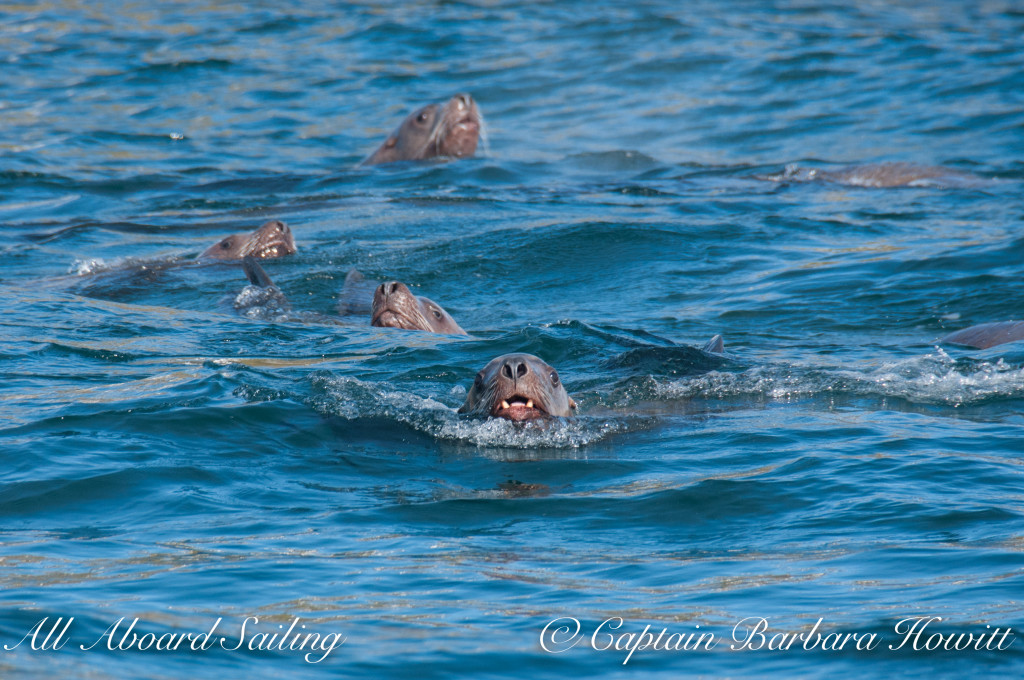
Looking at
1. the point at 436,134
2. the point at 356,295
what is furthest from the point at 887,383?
the point at 436,134

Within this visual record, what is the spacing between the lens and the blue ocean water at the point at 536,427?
14.0ft

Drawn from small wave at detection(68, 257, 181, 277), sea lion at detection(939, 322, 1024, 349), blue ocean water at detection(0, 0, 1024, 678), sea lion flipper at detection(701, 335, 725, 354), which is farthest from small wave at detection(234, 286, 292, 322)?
sea lion at detection(939, 322, 1024, 349)

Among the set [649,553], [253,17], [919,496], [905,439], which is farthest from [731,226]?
[253,17]

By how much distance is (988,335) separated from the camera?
882cm

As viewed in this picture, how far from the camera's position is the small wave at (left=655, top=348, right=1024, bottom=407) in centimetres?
758

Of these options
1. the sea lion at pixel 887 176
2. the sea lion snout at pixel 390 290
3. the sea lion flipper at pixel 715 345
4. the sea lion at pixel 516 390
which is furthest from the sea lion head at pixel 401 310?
the sea lion at pixel 887 176

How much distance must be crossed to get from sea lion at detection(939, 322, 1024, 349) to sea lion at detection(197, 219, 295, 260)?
18.9 feet

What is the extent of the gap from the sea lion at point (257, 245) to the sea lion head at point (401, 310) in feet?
9.44

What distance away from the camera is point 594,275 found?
38.7ft

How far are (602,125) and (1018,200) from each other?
7533mm

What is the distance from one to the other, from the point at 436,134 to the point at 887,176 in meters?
5.40

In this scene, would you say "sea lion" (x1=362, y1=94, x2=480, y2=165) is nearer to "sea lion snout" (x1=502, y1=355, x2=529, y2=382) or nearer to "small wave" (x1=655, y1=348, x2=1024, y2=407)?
"small wave" (x1=655, y1=348, x2=1024, y2=407)

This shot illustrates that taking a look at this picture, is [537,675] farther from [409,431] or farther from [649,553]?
[409,431]

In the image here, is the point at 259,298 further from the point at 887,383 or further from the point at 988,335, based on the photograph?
the point at 988,335
